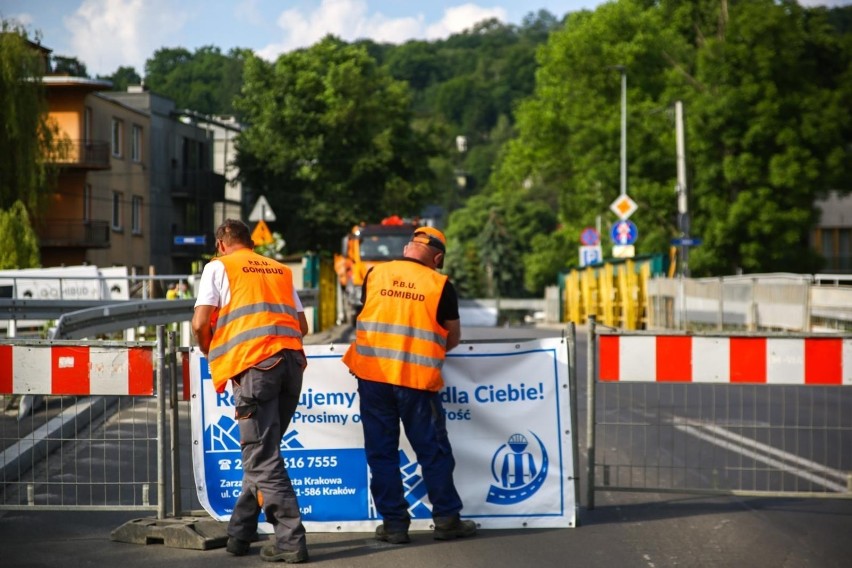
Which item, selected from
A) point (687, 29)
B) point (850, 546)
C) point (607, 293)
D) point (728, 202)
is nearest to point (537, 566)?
point (850, 546)

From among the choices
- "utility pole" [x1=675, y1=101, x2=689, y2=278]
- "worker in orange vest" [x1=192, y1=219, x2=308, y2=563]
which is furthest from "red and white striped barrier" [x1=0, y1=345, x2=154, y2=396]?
"utility pole" [x1=675, y1=101, x2=689, y2=278]

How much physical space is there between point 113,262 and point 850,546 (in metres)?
54.9

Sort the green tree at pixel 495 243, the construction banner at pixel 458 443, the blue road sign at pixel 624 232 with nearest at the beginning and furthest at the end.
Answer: the construction banner at pixel 458 443 → the blue road sign at pixel 624 232 → the green tree at pixel 495 243

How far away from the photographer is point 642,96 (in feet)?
177

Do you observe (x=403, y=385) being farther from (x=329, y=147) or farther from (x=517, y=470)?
(x=329, y=147)

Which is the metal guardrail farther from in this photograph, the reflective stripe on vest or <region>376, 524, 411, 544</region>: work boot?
<region>376, 524, 411, 544</region>: work boot

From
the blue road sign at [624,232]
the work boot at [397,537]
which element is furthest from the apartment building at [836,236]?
the work boot at [397,537]

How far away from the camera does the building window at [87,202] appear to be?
2239 inches

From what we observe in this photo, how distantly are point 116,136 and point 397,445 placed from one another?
5461cm

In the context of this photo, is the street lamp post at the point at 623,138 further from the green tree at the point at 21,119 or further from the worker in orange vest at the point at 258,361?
the worker in orange vest at the point at 258,361

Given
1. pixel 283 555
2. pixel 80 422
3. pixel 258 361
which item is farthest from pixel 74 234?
pixel 283 555

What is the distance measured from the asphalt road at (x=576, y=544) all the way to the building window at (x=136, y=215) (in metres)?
55.2

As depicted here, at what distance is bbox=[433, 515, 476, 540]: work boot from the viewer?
7.38 m

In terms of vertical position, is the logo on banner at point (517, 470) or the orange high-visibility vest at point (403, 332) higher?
the orange high-visibility vest at point (403, 332)
